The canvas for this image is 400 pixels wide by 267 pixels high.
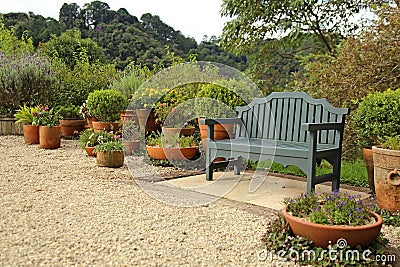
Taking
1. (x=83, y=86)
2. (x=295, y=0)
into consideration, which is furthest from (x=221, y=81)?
(x=295, y=0)

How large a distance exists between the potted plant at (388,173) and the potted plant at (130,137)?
3330 mm

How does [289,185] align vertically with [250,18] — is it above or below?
below

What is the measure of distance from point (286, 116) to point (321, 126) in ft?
2.78

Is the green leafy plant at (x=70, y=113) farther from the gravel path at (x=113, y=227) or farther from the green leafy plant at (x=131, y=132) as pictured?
the gravel path at (x=113, y=227)

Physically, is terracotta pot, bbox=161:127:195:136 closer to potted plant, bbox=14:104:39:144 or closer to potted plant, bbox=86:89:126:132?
potted plant, bbox=86:89:126:132

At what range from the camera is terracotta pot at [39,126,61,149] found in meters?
6.69

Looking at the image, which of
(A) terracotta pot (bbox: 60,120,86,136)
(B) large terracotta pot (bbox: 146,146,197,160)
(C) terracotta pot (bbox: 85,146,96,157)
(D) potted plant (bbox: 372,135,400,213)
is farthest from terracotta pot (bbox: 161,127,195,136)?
(A) terracotta pot (bbox: 60,120,86,136)

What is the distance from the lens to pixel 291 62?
38.4 ft

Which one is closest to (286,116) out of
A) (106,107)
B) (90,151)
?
(90,151)

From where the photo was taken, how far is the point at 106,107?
6984 millimetres

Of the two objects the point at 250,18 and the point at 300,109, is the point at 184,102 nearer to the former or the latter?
the point at 300,109

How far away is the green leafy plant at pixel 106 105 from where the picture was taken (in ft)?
22.9

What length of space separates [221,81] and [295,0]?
5.89 m

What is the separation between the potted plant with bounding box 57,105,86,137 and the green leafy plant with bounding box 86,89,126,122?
103cm
